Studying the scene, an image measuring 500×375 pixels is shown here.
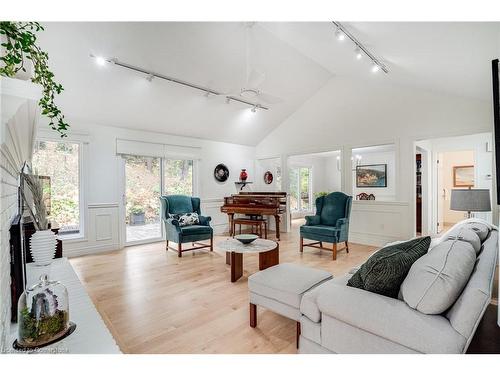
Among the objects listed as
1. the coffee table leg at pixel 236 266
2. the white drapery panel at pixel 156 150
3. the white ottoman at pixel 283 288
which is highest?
the white drapery panel at pixel 156 150

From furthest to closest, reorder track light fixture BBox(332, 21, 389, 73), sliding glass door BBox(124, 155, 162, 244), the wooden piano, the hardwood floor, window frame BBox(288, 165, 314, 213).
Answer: window frame BBox(288, 165, 314, 213) → the wooden piano → sliding glass door BBox(124, 155, 162, 244) → track light fixture BBox(332, 21, 389, 73) → the hardwood floor

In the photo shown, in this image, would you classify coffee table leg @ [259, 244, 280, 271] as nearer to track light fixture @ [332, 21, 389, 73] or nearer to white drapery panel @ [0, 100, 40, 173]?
white drapery panel @ [0, 100, 40, 173]

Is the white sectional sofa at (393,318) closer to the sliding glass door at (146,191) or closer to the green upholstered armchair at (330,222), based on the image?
the green upholstered armchair at (330,222)

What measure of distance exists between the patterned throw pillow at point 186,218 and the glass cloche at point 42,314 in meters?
3.37

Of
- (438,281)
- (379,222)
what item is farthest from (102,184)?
(379,222)

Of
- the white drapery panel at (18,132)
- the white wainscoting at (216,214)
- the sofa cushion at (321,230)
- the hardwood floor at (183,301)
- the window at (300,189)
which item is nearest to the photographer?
the white drapery panel at (18,132)

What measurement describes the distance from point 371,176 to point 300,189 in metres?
2.48

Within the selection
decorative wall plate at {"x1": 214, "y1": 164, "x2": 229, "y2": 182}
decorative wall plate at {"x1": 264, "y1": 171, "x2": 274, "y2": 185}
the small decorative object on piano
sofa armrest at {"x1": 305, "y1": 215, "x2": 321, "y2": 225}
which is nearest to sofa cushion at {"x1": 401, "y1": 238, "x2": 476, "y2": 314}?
the small decorative object on piano

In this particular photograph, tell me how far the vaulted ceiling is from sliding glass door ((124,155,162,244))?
2.70 feet

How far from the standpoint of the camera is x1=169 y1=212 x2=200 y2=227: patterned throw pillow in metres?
4.55

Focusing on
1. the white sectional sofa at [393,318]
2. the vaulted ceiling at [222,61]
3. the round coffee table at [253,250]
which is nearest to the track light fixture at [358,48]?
the vaulted ceiling at [222,61]

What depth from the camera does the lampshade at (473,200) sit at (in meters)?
3.12
